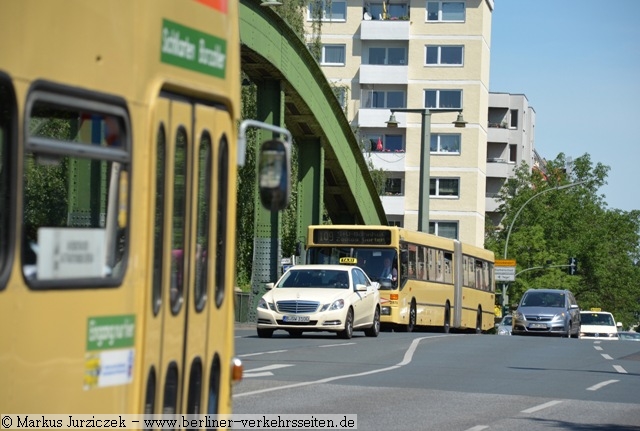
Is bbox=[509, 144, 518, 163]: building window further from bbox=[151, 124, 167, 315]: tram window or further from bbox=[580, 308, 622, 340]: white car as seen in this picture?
bbox=[151, 124, 167, 315]: tram window

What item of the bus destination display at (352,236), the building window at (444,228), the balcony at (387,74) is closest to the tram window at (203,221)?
the bus destination display at (352,236)

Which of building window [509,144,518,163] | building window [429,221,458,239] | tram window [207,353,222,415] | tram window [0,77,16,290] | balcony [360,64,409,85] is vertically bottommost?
tram window [207,353,222,415]

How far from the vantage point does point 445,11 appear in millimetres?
90125

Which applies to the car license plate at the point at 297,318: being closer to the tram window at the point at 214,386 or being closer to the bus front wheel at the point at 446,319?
the bus front wheel at the point at 446,319

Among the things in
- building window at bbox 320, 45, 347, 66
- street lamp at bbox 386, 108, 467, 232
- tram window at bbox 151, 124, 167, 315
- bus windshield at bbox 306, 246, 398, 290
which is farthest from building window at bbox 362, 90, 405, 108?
tram window at bbox 151, 124, 167, 315

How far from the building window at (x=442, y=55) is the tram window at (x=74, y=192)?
278 feet

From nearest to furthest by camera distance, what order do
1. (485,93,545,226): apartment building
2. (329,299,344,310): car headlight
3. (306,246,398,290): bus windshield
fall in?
(329,299,344,310): car headlight
(306,246,398,290): bus windshield
(485,93,545,226): apartment building

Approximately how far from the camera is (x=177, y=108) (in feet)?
20.9

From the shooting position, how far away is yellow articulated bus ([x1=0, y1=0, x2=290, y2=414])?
16.8 feet

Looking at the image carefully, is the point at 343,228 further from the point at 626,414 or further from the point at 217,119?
the point at 217,119

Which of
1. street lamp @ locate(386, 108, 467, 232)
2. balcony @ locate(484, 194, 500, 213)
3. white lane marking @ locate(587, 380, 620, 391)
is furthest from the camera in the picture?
balcony @ locate(484, 194, 500, 213)

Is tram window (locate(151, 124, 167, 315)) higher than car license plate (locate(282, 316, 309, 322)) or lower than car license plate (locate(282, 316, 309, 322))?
higher

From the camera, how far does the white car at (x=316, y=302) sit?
94.8 ft

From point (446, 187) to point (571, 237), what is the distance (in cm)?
1349
